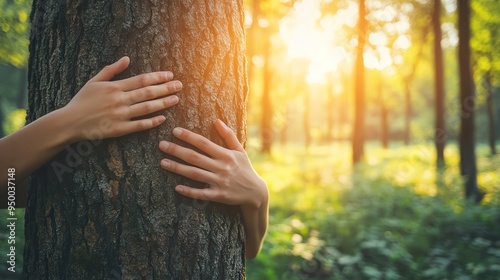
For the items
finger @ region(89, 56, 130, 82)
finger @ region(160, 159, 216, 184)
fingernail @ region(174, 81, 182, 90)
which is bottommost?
finger @ region(160, 159, 216, 184)

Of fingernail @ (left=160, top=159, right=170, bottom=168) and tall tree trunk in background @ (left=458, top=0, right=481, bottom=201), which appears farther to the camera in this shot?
tall tree trunk in background @ (left=458, top=0, right=481, bottom=201)

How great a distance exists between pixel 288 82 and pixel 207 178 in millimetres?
22777

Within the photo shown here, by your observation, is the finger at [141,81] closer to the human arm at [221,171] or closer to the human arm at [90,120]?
the human arm at [90,120]

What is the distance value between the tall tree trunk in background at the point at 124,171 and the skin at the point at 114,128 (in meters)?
0.06

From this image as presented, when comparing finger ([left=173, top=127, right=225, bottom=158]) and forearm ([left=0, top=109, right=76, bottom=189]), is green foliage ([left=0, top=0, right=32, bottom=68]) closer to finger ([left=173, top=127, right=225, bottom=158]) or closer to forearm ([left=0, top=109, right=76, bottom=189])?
forearm ([left=0, top=109, right=76, bottom=189])

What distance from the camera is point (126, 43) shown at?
Answer: 4.51 ft

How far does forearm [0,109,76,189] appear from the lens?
1296mm

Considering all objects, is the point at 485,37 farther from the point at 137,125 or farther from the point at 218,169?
the point at 137,125

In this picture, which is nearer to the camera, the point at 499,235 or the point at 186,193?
the point at 186,193

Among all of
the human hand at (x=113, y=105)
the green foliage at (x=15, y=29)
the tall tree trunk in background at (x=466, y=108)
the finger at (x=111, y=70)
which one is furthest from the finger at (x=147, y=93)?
the tall tree trunk in background at (x=466, y=108)

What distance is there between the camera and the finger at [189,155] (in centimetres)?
137

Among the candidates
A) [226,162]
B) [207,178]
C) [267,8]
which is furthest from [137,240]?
[267,8]

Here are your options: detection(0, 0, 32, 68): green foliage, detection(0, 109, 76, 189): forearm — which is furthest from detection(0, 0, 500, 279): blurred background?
detection(0, 109, 76, 189): forearm

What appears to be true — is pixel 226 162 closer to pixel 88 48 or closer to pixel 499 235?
pixel 88 48
